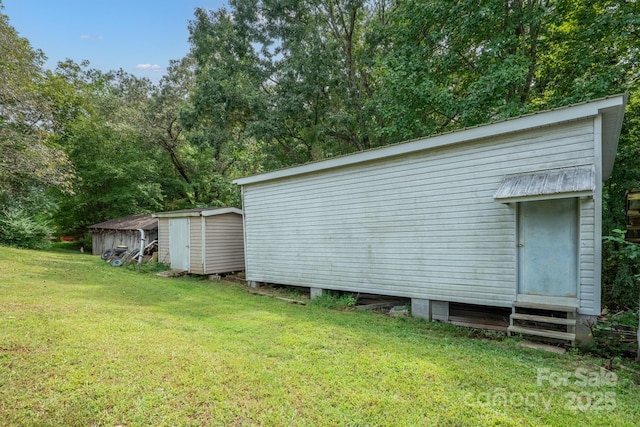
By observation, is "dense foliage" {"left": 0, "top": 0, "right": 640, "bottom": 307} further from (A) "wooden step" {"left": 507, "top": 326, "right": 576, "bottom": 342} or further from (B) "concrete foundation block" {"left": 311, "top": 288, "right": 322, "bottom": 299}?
(B) "concrete foundation block" {"left": 311, "top": 288, "right": 322, "bottom": 299}

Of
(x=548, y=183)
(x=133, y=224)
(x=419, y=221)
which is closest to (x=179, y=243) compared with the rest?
(x=133, y=224)

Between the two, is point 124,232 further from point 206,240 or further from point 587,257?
point 587,257

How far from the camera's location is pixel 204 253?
9.93 m

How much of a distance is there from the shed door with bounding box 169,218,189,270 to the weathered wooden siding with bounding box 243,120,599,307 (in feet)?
12.9

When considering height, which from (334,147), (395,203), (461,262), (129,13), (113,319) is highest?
(129,13)

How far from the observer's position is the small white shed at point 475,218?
164 inches

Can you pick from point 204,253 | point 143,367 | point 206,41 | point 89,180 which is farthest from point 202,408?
point 89,180

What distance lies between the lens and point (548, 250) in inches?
177

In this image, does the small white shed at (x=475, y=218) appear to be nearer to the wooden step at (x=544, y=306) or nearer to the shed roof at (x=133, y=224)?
the wooden step at (x=544, y=306)

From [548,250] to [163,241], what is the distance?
39.9 feet

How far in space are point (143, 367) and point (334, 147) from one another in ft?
41.3

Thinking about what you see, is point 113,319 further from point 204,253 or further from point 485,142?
point 485,142

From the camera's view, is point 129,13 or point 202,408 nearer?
point 202,408

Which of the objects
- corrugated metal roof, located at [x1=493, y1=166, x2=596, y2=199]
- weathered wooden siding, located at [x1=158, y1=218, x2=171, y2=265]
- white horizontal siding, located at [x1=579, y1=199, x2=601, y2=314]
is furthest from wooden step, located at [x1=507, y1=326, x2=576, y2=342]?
weathered wooden siding, located at [x1=158, y1=218, x2=171, y2=265]
